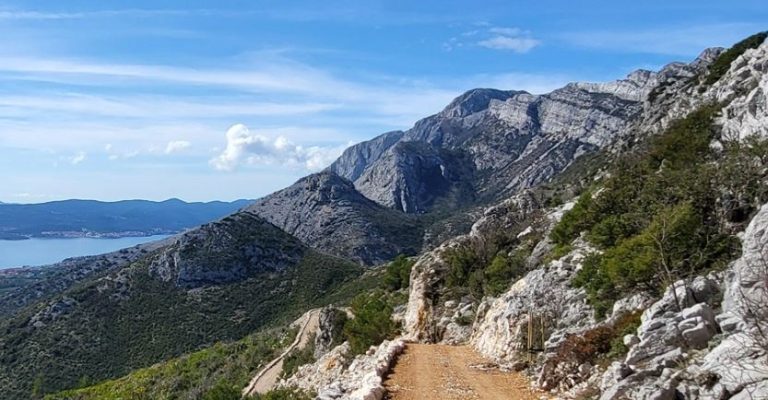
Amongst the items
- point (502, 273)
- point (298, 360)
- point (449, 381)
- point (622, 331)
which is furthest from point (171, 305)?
point (622, 331)

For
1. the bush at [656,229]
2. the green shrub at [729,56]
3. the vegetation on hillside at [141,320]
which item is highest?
the green shrub at [729,56]

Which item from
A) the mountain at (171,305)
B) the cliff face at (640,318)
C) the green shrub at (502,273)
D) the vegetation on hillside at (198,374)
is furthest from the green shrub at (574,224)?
the mountain at (171,305)

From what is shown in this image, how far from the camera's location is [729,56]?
43.5 m

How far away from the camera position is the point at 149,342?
81.1 meters

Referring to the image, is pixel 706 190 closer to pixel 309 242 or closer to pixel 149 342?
pixel 149 342

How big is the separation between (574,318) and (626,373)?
20.9ft

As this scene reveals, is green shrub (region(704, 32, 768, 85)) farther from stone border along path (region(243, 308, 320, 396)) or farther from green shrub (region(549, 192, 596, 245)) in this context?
stone border along path (region(243, 308, 320, 396))

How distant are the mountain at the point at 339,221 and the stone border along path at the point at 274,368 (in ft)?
240

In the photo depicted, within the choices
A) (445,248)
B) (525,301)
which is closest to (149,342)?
(445,248)

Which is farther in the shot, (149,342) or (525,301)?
(149,342)

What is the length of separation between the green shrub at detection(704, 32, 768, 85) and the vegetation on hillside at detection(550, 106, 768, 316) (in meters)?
20.8

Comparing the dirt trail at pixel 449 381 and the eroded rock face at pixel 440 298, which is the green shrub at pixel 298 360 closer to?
the eroded rock face at pixel 440 298

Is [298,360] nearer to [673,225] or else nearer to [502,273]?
[502,273]

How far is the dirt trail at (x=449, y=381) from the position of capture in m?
12.9
